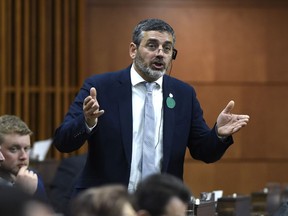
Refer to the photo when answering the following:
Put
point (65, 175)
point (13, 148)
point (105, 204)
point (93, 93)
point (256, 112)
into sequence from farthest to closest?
point (256, 112)
point (65, 175)
point (13, 148)
point (93, 93)
point (105, 204)

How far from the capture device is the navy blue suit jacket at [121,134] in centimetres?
442

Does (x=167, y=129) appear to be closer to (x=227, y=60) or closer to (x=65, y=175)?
(x=65, y=175)

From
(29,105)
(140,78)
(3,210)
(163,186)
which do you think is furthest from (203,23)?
(3,210)

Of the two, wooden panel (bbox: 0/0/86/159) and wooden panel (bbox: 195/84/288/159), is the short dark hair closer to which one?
wooden panel (bbox: 0/0/86/159)

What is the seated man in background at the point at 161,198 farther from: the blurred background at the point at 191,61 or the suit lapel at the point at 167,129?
the blurred background at the point at 191,61

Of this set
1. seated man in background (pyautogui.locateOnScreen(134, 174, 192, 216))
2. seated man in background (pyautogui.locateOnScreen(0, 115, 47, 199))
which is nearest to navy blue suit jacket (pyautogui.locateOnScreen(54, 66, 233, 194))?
seated man in background (pyautogui.locateOnScreen(0, 115, 47, 199))

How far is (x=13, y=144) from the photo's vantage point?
4719mm

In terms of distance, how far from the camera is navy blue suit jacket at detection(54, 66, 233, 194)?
14.5ft

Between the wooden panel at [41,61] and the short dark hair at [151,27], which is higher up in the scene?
the short dark hair at [151,27]

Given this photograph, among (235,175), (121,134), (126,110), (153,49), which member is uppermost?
(153,49)

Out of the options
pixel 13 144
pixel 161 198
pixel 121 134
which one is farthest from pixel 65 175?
pixel 161 198

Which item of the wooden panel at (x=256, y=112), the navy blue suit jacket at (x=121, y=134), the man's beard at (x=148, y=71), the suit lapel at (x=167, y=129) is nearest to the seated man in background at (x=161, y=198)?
the navy blue suit jacket at (x=121, y=134)

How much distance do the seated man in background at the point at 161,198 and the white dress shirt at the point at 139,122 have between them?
1.58 meters

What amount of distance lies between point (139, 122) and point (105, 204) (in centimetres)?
218
